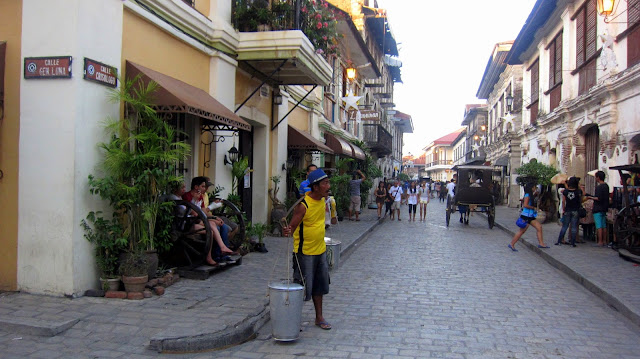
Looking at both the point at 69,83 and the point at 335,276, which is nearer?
the point at 69,83

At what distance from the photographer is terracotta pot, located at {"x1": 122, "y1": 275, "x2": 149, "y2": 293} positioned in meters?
5.65

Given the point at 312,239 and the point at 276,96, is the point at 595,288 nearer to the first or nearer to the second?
the point at 312,239

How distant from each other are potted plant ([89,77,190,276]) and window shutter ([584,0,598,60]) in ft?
41.9

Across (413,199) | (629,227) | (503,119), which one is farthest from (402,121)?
(629,227)

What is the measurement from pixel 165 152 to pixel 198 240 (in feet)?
5.45

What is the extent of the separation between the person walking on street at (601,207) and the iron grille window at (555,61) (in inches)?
299

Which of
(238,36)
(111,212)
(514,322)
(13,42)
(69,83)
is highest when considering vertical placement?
(238,36)

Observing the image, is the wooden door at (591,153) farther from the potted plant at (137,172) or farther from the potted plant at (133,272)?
the potted plant at (133,272)

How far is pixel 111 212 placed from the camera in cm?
608

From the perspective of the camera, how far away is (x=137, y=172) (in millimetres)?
5836

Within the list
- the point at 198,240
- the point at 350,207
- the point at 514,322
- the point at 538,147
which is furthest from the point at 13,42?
the point at 538,147

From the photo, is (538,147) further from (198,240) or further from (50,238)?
(50,238)

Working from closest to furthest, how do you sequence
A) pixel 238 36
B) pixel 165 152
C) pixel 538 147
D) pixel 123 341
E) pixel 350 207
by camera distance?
pixel 123 341 < pixel 165 152 < pixel 238 36 < pixel 350 207 < pixel 538 147

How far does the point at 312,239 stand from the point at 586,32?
44.5ft
